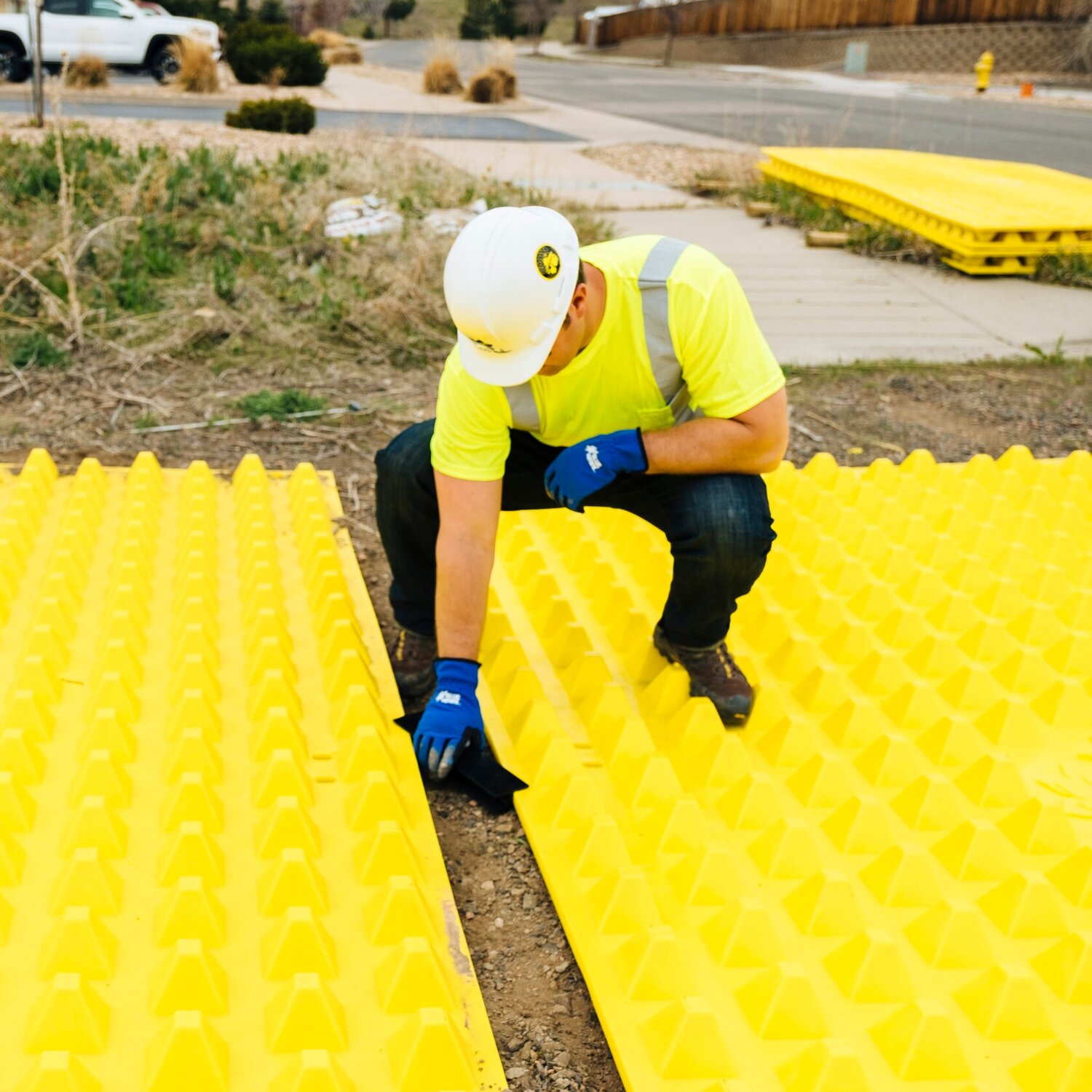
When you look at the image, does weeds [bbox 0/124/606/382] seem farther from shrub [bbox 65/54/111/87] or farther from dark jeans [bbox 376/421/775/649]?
shrub [bbox 65/54/111/87]

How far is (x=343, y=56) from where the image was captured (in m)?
28.8

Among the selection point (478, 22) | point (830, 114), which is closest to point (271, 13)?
point (478, 22)

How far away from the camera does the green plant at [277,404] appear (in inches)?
189

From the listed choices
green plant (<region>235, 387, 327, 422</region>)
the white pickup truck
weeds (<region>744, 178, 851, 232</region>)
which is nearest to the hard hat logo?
green plant (<region>235, 387, 327, 422</region>)

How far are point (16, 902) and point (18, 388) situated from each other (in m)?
3.34

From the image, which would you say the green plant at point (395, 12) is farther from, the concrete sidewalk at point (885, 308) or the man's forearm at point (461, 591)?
the man's forearm at point (461, 591)

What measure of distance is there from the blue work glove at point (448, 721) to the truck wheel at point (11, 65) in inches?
657

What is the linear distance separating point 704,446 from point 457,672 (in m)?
0.73

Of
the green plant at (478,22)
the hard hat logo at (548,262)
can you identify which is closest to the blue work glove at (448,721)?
the hard hat logo at (548,262)

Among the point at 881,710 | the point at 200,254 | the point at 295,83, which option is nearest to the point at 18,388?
the point at 200,254

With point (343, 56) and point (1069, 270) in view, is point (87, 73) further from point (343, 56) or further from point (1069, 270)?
point (343, 56)

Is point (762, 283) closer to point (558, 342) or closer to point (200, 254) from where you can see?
point (200, 254)

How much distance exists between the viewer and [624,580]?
336 centimetres

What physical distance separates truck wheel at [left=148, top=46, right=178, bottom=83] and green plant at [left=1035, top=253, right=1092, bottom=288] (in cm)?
1557
